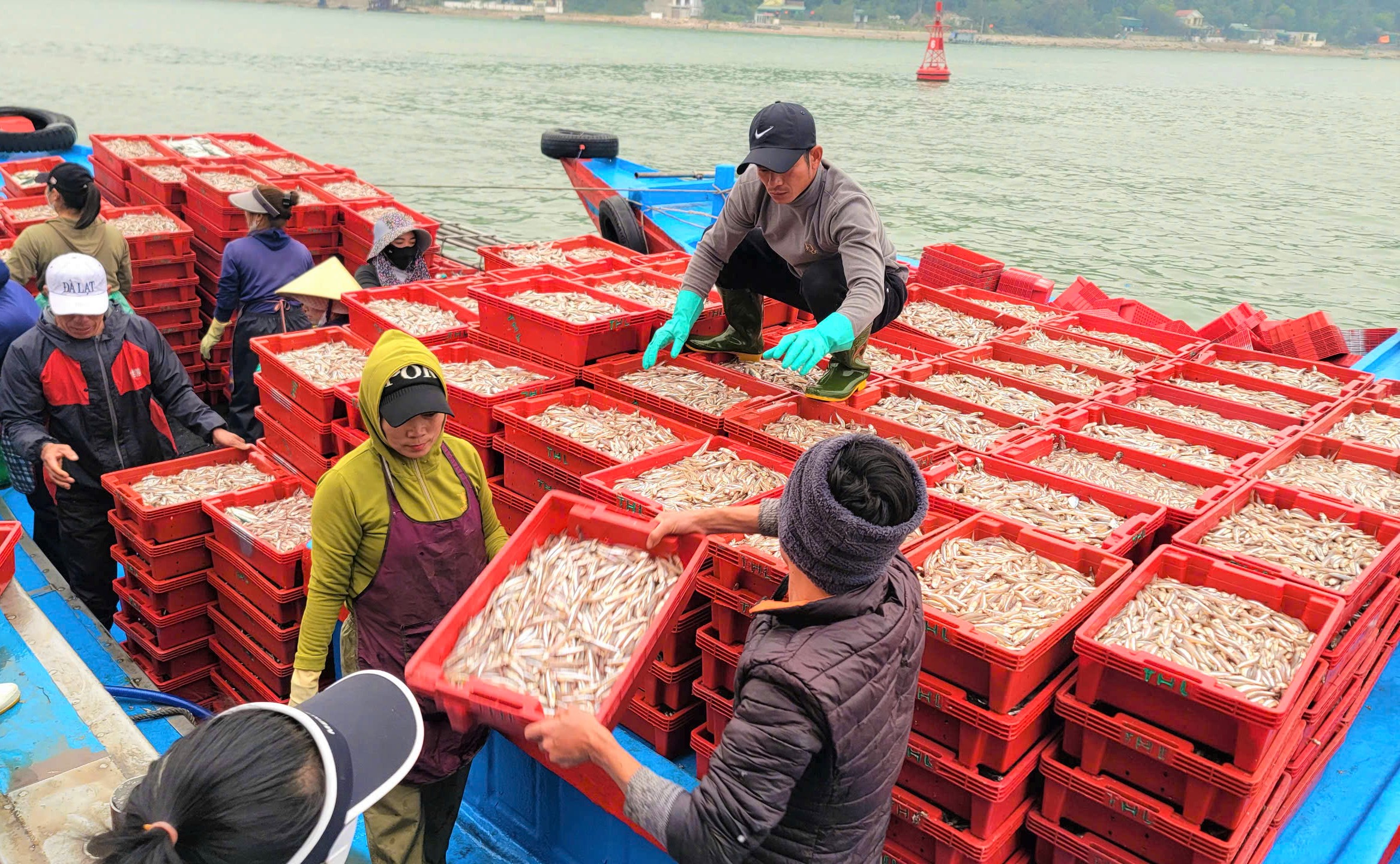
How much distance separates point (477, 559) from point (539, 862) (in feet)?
4.28

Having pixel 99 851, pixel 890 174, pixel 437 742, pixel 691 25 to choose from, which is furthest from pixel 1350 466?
pixel 691 25

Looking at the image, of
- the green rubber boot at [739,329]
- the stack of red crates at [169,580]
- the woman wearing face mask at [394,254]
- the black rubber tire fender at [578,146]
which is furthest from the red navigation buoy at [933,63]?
the stack of red crates at [169,580]

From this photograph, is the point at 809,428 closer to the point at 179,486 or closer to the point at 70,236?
the point at 179,486

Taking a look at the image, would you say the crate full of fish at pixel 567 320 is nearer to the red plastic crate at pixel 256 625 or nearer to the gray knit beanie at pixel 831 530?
the red plastic crate at pixel 256 625

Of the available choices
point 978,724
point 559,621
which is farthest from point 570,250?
point 978,724

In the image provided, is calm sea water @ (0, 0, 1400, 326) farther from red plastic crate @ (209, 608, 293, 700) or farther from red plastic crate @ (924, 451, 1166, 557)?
red plastic crate @ (209, 608, 293, 700)

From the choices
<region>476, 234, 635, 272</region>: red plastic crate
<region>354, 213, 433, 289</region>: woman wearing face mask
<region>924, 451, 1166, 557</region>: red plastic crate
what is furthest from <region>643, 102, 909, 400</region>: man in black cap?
<region>354, 213, 433, 289</region>: woman wearing face mask

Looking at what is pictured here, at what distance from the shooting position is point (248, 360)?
25.6 ft

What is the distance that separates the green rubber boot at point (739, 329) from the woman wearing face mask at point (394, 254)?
301 cm

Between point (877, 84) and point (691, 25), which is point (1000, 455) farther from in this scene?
point (691, 25)

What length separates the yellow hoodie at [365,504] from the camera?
3.24 metres

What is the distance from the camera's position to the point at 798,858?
7.34ft

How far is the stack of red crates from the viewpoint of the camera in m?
5.15

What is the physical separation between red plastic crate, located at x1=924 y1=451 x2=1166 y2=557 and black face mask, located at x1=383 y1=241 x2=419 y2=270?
15.8ft
